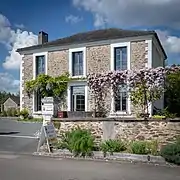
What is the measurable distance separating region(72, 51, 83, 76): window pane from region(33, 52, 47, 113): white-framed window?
2.90 m

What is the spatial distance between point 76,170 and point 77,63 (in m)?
Result: 17.6

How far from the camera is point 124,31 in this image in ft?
81.5

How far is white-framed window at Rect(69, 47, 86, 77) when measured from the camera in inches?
Answer: 989

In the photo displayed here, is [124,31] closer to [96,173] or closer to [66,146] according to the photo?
[66,146]

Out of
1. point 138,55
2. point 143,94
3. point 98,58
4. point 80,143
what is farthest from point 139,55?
point 80,143

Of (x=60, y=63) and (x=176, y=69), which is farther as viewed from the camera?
(x=60, y=63)

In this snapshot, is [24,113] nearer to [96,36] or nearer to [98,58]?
[98,58]

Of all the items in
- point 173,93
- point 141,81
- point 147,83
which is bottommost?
point 173,93

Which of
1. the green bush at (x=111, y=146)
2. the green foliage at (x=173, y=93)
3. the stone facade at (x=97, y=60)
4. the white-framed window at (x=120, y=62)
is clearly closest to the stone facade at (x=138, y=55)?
the white-framed window at (x=120, y=62)

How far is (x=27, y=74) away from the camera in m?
27.7

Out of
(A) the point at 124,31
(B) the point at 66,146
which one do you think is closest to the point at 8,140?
(B) the point at 66,146

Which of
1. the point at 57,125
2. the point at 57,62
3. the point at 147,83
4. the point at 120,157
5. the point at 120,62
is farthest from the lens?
the point at 57,62

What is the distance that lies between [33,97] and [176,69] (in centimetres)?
1509

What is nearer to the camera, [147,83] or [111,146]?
[111,146]
